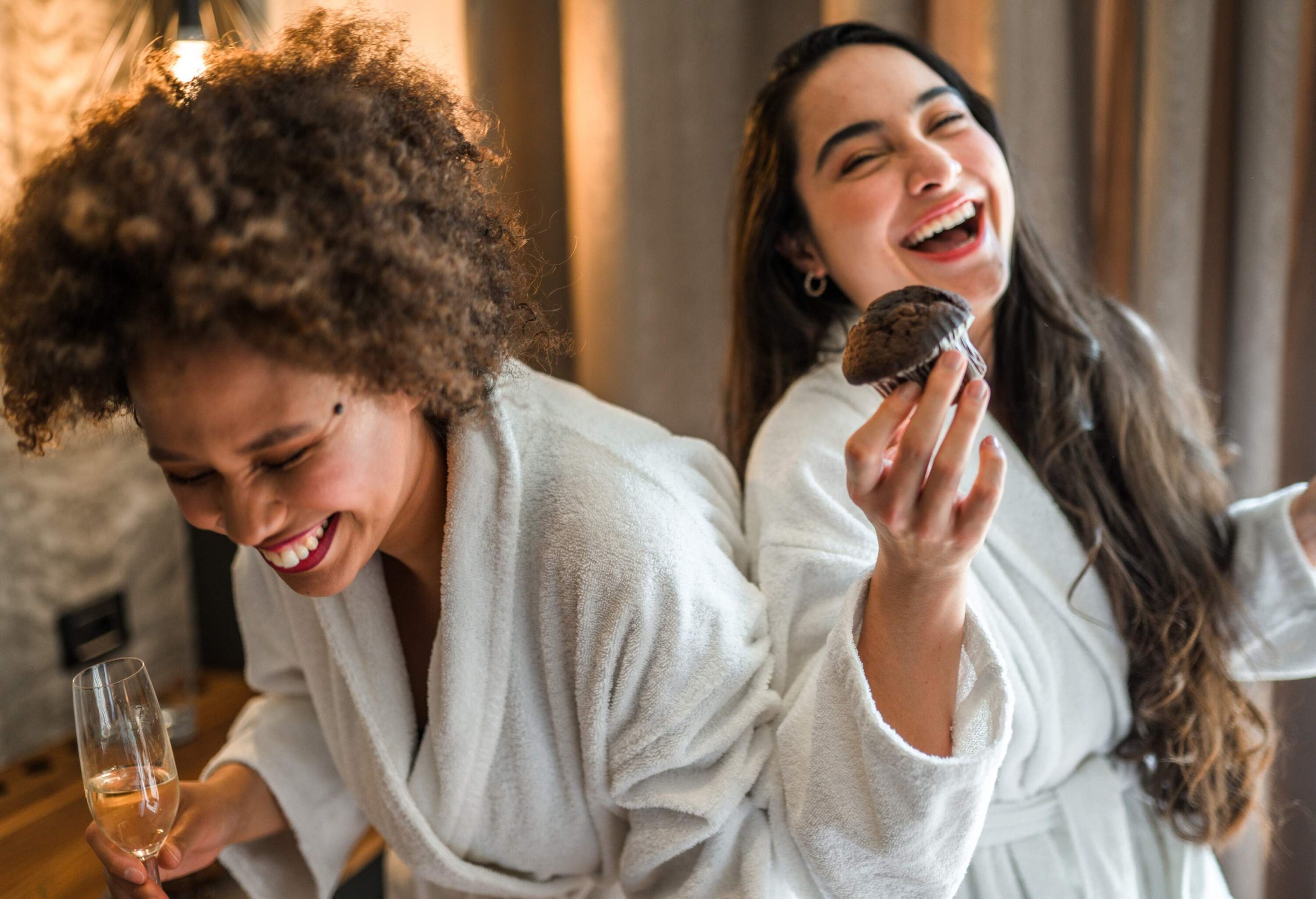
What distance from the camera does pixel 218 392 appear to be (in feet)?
2.28

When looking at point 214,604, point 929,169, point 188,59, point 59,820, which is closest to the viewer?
point 929,169

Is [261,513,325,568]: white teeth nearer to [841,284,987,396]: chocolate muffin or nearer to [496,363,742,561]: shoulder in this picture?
[496,363,742,561]: shoulder

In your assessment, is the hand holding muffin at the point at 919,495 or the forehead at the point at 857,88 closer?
the hand holding muffin at the point at 919,495

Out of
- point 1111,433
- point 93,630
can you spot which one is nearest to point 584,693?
point 1111,433

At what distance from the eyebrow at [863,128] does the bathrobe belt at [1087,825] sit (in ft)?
2.34

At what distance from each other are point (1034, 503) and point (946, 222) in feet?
1.04

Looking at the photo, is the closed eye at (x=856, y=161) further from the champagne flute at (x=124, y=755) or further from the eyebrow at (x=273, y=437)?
the champagne flute at (x=124, y=755)

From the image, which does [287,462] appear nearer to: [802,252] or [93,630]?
[802,252]

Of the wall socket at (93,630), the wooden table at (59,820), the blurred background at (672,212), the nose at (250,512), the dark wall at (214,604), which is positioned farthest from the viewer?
the dark wall at (214,604)

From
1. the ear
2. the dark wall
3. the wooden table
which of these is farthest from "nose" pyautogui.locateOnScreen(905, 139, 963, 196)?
the dark wall

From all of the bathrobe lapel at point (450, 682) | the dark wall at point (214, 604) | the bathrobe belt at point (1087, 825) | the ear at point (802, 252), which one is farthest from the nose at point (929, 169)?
the dark wall at point (214, 604)

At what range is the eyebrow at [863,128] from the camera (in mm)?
1121

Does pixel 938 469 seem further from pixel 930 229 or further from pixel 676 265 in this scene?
pixel 676 265

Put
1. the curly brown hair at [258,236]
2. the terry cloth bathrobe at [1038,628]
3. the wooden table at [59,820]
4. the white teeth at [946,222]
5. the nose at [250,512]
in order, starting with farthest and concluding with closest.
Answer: the wooden table at [59,820], the white teeth at [946,222], the terry cloth bathrobe at [1038,628], the nose at [250,512], the curly brown hair at [258,236]
